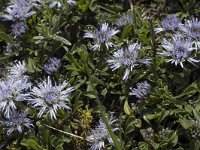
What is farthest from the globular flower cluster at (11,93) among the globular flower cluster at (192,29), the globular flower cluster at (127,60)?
the globular flower cluster at (192,29)

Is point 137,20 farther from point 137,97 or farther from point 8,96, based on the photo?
point 8,96

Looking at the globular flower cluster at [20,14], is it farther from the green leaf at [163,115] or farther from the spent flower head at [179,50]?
the green leaf at [163,115]

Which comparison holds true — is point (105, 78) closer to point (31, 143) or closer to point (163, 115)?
point (163, 115)

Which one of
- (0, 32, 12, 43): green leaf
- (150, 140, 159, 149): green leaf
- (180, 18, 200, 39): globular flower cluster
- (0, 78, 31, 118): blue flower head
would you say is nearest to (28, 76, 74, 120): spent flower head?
(0, 78, 31, 118): blue flower head

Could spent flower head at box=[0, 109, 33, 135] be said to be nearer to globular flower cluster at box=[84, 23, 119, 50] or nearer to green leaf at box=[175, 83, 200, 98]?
globular flower cluster at box=[84, 23, 119, 50]

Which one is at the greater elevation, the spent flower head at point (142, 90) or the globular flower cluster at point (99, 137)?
the spent flower head at point (142, 90)

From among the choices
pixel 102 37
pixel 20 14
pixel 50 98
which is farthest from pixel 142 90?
pixel 20 14

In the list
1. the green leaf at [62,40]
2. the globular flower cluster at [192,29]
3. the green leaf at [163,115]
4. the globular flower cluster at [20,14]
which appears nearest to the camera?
the green leaf at [163,115]
